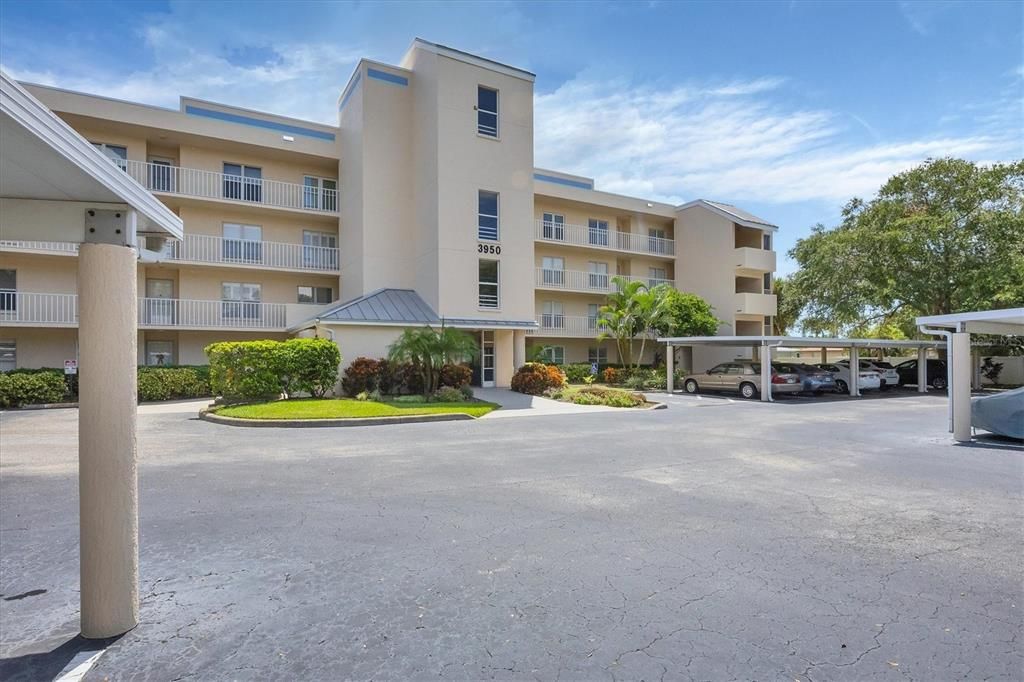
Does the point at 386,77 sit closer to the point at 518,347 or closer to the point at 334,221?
the point at 334,221

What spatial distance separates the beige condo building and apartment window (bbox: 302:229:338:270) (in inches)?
2.6

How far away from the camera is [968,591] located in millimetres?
4086

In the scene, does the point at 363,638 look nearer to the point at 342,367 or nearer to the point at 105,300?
the point at 105,300

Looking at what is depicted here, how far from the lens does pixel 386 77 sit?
2411 cm

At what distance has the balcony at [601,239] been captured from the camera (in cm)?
2984

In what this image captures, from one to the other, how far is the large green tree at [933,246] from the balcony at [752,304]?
9.77 ft

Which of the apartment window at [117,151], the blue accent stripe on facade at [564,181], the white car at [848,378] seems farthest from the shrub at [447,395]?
the blue accent stripe on facade at [564,181]

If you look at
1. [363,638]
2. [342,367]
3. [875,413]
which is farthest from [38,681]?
[875,413]

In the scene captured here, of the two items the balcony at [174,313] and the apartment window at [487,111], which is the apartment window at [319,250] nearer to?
the balcony at [174,313]

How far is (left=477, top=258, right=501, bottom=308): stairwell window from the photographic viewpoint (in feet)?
75.3

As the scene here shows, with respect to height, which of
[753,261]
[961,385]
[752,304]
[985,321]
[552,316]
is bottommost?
[961,385]

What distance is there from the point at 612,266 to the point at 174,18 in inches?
1028

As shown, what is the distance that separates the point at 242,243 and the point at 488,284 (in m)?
10.7

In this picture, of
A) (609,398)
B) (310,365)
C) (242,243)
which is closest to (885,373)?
(609,398)
